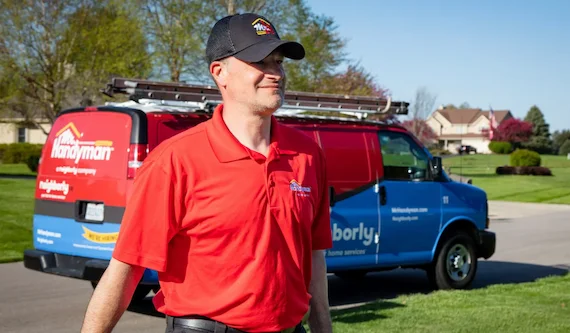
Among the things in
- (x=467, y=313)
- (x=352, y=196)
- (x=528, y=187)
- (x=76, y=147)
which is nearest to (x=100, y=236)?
(x=76, y=147)

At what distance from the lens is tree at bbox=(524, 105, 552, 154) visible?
99750 millimetres

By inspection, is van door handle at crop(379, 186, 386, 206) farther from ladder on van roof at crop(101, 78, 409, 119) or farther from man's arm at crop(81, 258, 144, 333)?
man's arm at crop(81, 258, 144, 333)

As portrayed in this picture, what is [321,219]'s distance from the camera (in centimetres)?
337

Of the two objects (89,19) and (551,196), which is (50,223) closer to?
(89,19)

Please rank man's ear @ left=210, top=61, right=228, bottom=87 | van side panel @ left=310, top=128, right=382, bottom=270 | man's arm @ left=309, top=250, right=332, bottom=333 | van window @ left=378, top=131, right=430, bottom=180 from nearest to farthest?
man's ear @ left=210, top=61, right=228, bottom=87 → man's arm @ left=309, top=250, right=332, bottom=333 → van side panel @ left=310, top=128, right=382, bottom=270 → van window @ left=378, top=131, right=430, bottom=180

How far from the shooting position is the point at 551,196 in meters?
34.7

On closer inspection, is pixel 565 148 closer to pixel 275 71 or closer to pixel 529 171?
pixel 529 171

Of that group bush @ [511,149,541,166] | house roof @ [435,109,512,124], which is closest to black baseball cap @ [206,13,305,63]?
bush @ [511,149,541,166]

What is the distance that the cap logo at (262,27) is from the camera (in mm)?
3074

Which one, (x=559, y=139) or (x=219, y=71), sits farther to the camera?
(x=559, y=139)

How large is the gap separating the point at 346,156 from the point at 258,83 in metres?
6.90

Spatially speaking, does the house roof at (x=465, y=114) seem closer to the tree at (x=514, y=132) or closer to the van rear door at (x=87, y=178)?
the tree at (x=514, y=132)

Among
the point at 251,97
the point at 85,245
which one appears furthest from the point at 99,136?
the point at 251,97

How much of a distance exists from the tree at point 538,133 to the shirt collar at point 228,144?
9874 centimetres
